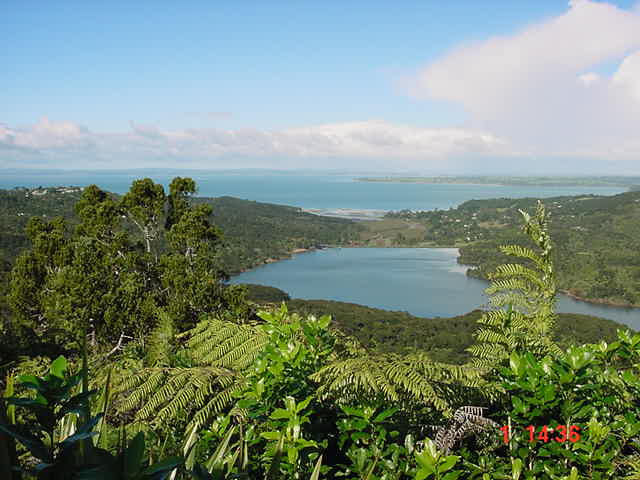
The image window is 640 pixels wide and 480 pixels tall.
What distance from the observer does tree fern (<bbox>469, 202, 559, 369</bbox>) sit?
1.99m

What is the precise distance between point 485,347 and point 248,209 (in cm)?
8739

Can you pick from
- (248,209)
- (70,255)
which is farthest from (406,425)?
(248,209)

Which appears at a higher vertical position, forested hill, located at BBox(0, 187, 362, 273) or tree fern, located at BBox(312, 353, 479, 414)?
tree fern, located at BBox(312, 353, 479, 414)

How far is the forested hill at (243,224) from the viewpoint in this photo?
45075 millimetres

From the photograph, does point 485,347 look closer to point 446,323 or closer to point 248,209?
point 446,323

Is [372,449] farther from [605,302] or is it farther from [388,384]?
[605,302]

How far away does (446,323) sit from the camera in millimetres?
29453

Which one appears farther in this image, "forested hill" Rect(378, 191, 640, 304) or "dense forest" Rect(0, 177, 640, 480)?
"forested hill" Rect(378, 191, 640, 304)

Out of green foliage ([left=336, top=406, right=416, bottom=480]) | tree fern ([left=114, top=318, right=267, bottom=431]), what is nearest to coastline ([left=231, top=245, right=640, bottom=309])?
tree fern ([left=114, top=318, right=267, bottom=431])

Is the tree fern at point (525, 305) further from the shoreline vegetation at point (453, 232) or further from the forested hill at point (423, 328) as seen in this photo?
the shoreline vegetation at point (453, 232)
